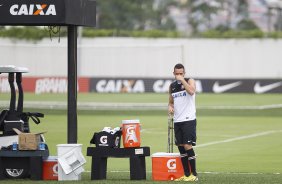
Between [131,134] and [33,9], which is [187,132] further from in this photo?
[33,9]

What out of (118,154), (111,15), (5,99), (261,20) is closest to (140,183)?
Result: (118,154)

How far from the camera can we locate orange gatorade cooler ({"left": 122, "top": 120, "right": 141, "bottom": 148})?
661 inches

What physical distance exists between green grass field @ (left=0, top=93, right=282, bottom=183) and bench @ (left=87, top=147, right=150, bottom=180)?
0.22 meters

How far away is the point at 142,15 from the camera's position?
107000mm

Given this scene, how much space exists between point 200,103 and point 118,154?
31.4 m

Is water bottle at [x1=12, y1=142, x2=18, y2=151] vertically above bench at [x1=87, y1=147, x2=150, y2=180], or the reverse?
water bottle at [x1=12, y1=142, x2=18, y2=151]

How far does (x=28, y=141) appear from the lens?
17.2 metres

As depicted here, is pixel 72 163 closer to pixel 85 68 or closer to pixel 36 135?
pixel 36 135

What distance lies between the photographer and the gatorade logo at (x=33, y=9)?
1644 centimetres

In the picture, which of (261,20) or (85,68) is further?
(261,20)

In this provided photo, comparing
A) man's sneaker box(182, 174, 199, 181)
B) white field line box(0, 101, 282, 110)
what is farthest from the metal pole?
white field line box(0, 101, 282, 110)

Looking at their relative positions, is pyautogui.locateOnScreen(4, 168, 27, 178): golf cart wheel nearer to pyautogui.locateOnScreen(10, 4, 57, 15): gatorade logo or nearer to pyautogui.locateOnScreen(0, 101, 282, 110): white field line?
pyautogui.locateOnScreen(10, 4, 57, 15): gatorade logo

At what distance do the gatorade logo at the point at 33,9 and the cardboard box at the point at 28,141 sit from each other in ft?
6.80

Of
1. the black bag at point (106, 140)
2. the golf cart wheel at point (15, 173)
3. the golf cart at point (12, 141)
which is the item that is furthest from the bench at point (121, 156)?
the golf cart wheel at point (15, 173)
